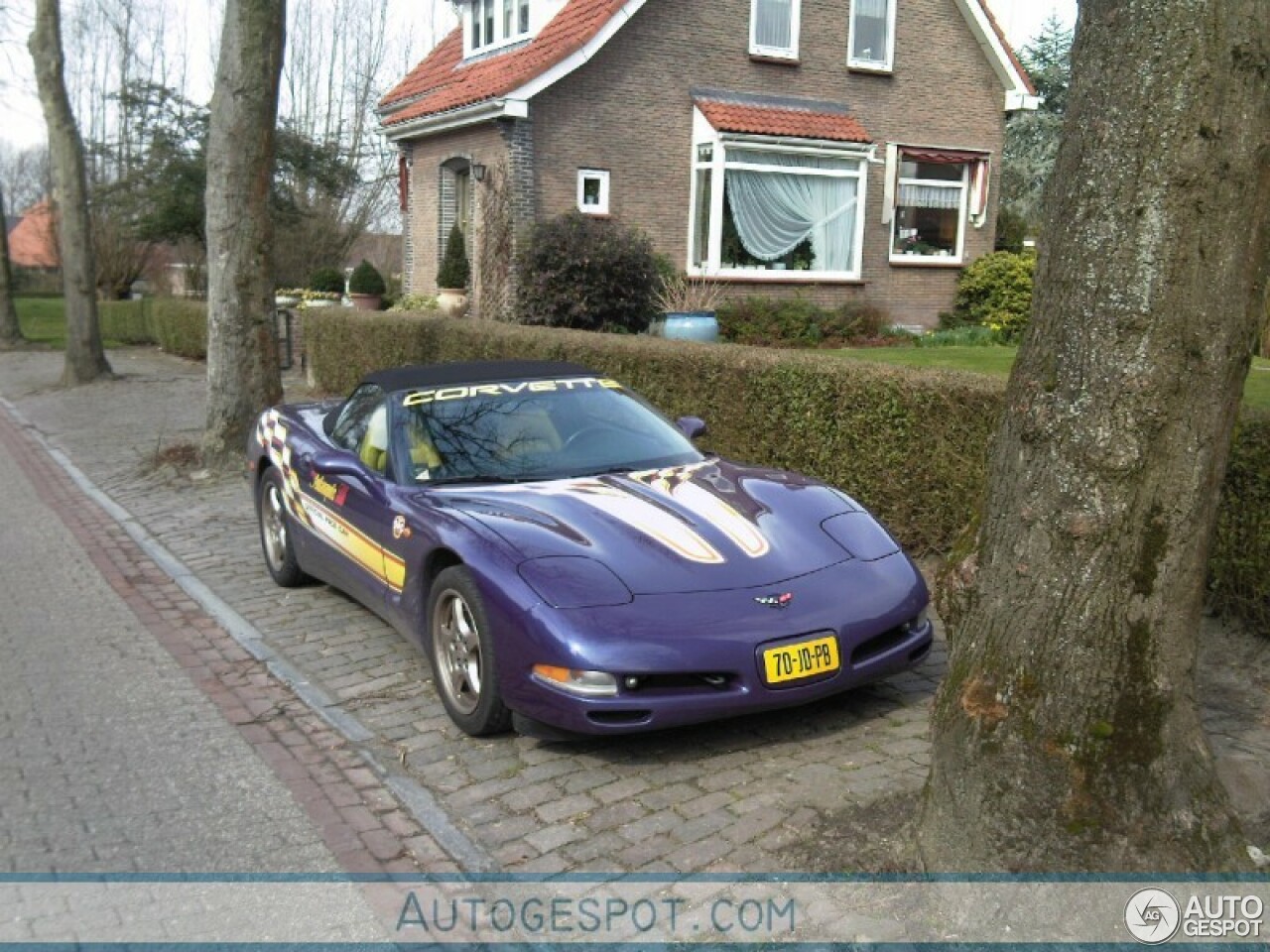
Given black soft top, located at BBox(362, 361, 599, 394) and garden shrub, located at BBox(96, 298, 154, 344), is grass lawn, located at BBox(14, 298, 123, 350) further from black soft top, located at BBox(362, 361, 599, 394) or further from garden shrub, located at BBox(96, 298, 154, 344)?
black soft top, located at BBox(362, 361, 599, 394)

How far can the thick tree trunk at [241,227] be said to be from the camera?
11375mm

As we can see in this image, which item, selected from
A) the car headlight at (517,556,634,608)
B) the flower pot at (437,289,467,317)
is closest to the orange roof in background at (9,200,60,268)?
the flower pot at (437,289,467,317)

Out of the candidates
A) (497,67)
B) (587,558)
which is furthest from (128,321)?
(587,558)

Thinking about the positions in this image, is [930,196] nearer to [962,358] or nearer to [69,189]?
[962,358]

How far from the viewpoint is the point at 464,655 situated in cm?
495

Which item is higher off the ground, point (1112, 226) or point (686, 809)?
point (1112, 226)

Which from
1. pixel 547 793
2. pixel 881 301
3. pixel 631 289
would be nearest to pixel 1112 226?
pixel 547 793

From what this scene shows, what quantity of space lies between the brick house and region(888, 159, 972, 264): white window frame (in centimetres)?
4

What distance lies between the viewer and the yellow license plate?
4.46 metres

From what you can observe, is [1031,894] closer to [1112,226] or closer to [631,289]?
[1112,226]

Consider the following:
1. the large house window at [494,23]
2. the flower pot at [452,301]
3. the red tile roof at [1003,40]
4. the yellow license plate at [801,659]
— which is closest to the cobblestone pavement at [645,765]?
the yellow license plate at [801,659]

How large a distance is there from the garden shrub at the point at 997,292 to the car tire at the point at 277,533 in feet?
52.5

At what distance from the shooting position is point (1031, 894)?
323 centimetres

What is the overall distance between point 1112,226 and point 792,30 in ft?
62.0
